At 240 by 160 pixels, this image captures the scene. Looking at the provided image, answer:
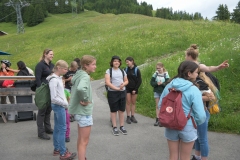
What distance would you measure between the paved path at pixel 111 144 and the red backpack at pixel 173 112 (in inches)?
77.8

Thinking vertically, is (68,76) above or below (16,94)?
above

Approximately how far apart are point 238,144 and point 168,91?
306 cm

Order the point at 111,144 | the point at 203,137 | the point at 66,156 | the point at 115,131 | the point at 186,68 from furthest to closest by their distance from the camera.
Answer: the point at 115,131 → the point at 111,144 → the point at 66,156 → the point at 203,137 → the point at 186,68

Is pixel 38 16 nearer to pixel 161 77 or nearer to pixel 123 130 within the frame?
pixel 161 77

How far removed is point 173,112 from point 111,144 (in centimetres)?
292

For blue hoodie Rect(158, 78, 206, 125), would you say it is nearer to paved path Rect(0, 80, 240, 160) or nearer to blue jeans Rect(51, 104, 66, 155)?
paved path Rect(0, 80, 240, 160)

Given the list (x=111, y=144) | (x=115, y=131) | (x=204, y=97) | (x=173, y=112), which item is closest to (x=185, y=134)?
(x=173, y=112)

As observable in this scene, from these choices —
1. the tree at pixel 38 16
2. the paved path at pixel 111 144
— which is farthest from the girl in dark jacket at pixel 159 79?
the tree at pixel 38 16

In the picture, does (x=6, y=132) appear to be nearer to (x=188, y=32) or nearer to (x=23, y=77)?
(x=23, y=77)

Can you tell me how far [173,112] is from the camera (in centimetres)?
361

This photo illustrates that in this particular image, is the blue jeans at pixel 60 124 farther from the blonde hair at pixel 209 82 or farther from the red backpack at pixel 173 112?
the blonde hair at pixel 209 82

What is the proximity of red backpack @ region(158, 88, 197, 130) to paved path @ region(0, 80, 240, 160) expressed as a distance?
198 centimetres

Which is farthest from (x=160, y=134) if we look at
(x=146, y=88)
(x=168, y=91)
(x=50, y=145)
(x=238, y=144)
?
(x=146, y=88)

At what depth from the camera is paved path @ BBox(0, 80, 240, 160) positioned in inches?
217
